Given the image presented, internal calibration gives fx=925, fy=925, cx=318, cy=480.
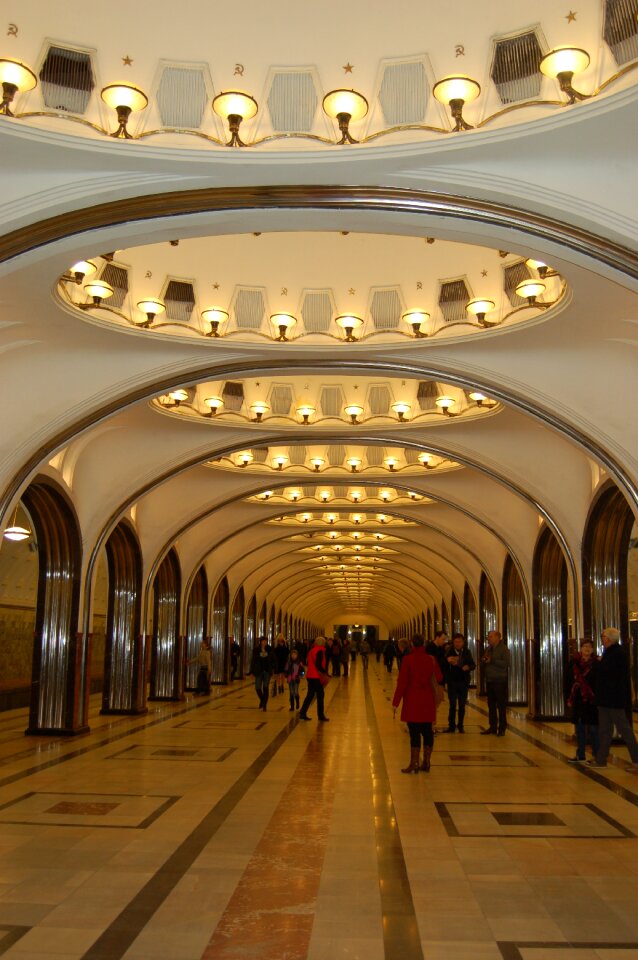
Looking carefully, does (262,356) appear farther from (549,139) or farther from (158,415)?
(549,139)

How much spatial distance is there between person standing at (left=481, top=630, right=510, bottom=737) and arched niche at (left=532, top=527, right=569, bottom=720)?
2.83 meters

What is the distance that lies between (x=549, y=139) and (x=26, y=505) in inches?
398

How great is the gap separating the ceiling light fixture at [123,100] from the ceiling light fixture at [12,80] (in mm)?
445

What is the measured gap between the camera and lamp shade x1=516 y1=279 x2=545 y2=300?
27.9 ft

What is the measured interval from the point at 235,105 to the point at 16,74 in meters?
1.33

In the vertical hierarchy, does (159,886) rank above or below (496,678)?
below

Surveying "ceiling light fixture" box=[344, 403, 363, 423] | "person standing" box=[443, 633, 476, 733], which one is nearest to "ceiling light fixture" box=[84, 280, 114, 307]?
"ceiling light fixture" box=[344, 403, 363, 423]

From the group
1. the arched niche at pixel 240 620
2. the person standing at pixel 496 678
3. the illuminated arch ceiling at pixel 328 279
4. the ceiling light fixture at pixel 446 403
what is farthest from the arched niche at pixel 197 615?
the ceiling light fixture at pixel 446 403

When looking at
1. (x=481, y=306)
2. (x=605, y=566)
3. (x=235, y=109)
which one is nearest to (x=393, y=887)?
(x=235, y=109)

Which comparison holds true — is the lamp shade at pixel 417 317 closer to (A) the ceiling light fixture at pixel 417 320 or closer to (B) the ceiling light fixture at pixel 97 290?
(A) the ceiling light fixture at pixel 417 320

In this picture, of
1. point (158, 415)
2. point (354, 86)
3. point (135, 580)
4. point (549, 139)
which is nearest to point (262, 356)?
point (158, 415)

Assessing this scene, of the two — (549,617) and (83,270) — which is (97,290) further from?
(549,617)

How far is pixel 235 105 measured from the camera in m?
5.86

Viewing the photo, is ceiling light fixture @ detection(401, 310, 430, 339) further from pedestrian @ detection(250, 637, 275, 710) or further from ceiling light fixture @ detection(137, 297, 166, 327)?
pedestrian @ detection(250, 637, 275, 710)
